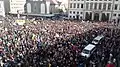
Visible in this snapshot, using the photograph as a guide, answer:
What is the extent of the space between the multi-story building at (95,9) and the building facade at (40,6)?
25.3 ft

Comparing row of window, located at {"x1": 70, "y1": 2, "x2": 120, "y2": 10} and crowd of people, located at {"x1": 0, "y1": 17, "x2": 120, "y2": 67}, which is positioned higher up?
row of window, located at {"x1": 70, "y1": 2, "x2": 120, "y2": 10}

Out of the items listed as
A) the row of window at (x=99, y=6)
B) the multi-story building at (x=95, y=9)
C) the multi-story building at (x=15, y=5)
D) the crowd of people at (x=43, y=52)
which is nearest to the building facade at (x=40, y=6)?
the multi-story building at (x=95, y=9)

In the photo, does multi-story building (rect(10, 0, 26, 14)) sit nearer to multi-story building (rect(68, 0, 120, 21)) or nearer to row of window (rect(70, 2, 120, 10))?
multi-story building (rect(68, 0, 120, 21))

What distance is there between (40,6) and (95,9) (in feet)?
61.0

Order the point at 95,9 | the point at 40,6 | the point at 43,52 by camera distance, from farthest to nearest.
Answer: the point at 40,6 → the point at 95,9 → the point at 43,52

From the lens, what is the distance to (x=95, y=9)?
55.2m

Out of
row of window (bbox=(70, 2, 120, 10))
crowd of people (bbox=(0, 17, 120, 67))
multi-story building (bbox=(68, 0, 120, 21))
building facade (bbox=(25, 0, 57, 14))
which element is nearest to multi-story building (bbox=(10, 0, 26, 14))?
building facade (bbox=(25, 0, 57, 14))

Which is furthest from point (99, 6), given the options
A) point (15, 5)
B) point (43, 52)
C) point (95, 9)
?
point (43, 52)

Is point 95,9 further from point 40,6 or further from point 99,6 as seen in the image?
point 40,6

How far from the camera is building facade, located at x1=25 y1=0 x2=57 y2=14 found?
63.9 metres

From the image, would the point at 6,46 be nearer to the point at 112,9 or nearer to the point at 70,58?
the point at 70,58

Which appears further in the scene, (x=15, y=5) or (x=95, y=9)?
(x=15, y=5)

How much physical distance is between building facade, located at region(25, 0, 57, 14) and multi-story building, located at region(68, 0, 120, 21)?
772cm

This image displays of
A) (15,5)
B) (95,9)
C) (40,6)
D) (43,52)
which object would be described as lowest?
(43,52)
